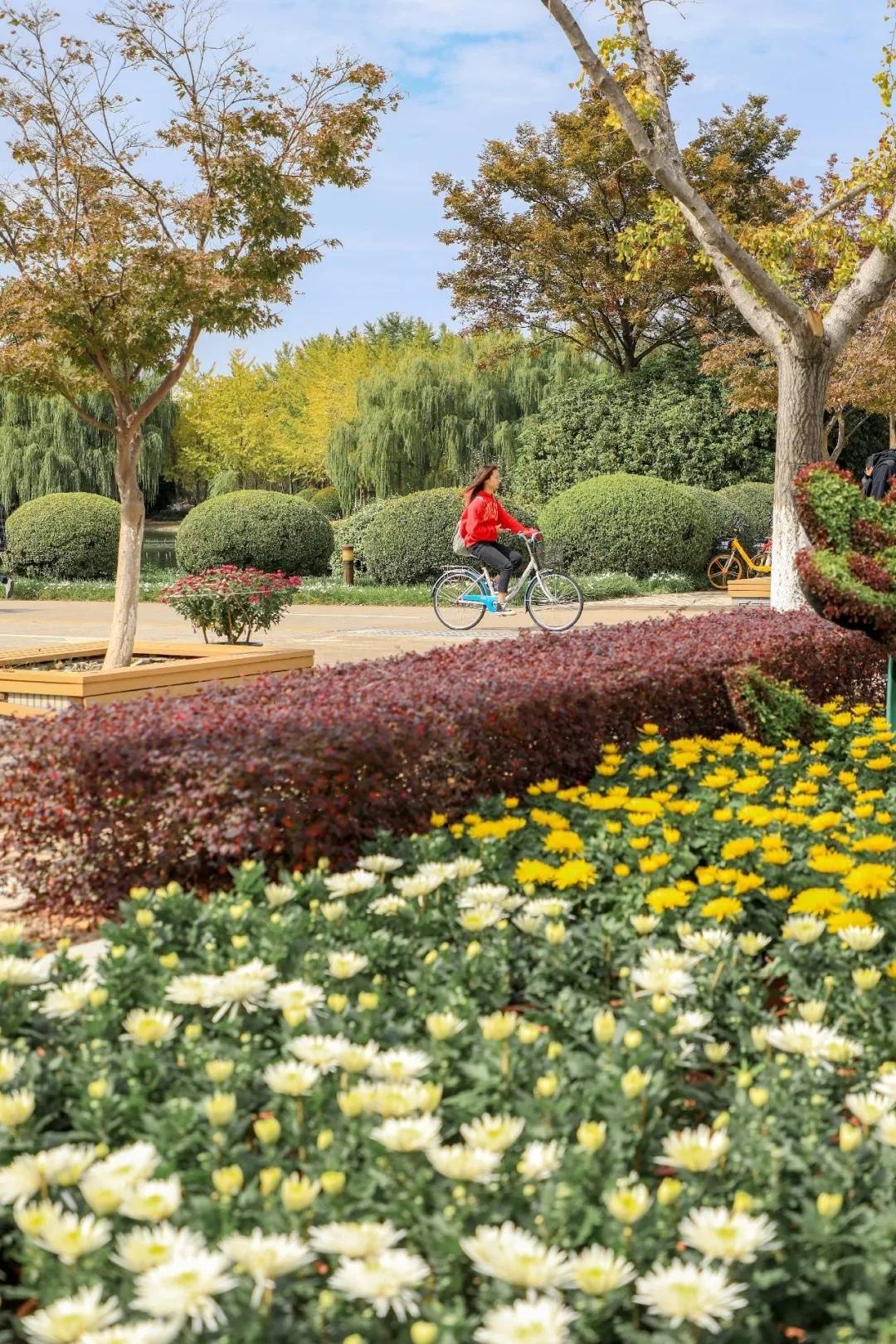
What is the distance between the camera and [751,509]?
2331 cm

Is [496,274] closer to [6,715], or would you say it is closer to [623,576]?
[623,576]

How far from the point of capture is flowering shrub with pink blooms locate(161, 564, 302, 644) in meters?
10.8

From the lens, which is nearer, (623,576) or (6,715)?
(6,715)

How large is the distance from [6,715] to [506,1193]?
247 inches

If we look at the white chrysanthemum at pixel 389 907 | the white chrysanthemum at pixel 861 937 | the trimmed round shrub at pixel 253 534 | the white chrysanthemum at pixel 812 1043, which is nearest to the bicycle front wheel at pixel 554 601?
the trimmed round shrub at pixel 253 534

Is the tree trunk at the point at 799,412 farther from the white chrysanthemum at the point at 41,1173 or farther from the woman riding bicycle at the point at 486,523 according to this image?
the white chrysanthemum at the point at 41,1173

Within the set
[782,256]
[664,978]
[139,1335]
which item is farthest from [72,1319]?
[782,256]

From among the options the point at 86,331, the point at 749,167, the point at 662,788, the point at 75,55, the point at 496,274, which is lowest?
the point at 662,788

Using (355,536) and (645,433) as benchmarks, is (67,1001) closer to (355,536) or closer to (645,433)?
(355,536)

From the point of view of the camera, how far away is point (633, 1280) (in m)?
1.73

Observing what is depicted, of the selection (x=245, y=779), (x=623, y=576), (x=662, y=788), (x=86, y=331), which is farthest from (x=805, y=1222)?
(x=623, y=576)

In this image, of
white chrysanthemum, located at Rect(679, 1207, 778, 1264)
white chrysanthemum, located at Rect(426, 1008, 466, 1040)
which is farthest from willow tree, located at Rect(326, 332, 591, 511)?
white chrysanthemum, located at Rect(679, 1207, 778, 1264)

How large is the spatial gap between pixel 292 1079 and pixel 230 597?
904 centimetres

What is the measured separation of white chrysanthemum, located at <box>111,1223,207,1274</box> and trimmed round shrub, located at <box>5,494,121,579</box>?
2448cm
